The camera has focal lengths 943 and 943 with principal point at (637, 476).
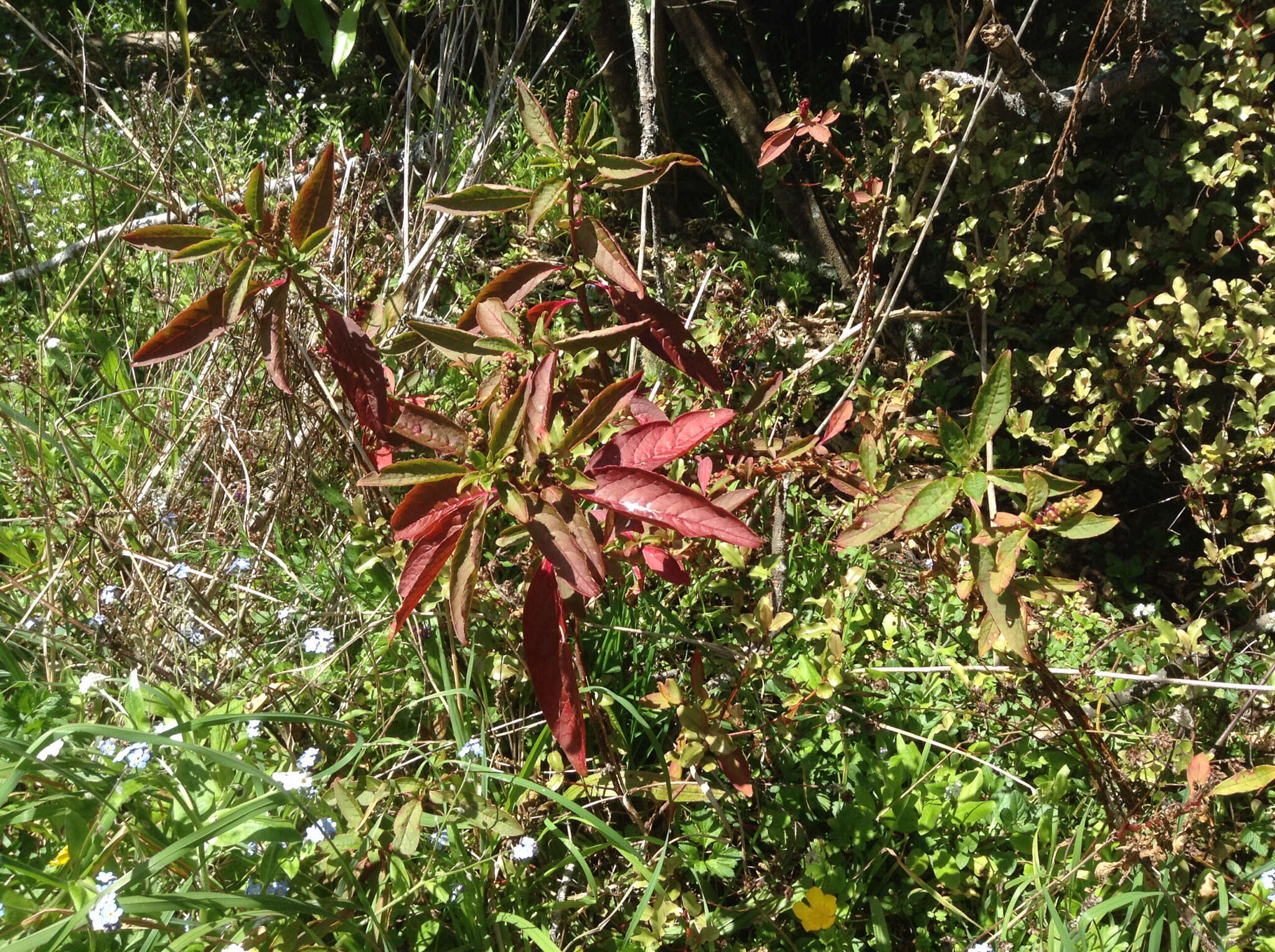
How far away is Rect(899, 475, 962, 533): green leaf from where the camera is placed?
1.33m

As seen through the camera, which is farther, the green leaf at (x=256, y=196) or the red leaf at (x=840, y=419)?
the red leaf at (x=840, y=419)

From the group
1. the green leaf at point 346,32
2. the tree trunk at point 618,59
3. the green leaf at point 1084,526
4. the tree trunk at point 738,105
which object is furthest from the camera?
the tree trunk at point 618,59

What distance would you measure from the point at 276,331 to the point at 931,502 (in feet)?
3.35

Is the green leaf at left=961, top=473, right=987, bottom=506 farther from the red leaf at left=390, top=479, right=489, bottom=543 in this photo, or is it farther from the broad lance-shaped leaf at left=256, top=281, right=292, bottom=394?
the broad lance-shaped leaf at left=256, top=281, right=292, bottom=394

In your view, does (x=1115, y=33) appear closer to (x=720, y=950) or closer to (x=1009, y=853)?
(x=1009, y=853)

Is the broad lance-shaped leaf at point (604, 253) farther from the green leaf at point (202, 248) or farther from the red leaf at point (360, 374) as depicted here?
the green leaf at point (202, 248)

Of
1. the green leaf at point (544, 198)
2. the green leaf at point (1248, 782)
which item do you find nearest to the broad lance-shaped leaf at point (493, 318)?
the green leaf at point (544, 198)

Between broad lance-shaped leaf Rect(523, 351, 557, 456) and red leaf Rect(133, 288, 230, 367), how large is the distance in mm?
479

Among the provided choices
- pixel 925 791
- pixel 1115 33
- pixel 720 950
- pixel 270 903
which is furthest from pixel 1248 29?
pixel 270 903

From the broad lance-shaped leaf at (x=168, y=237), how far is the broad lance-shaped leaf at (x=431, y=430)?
42cm

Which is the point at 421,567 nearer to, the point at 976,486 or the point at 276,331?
the point at 276,331

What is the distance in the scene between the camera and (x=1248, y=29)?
212 centimetres

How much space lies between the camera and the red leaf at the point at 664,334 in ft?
4.98

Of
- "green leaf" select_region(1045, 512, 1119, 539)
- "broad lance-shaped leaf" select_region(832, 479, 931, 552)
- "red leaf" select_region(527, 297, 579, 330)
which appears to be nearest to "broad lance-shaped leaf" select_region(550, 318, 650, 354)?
"red leaf" select_region(527, 297, 579, 330)
